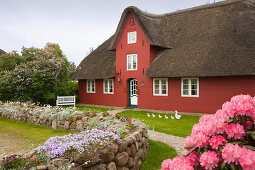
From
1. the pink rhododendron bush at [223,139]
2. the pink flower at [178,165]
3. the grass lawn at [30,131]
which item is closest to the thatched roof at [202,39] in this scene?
the grass lawn at [30,131]

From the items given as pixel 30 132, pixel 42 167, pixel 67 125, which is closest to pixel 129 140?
pixel 42 167

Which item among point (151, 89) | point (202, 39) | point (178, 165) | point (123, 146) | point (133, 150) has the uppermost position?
point (202, 39)

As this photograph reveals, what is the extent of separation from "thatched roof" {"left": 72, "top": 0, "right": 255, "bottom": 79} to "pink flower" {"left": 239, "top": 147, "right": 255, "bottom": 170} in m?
11.8

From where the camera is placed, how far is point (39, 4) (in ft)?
37.6

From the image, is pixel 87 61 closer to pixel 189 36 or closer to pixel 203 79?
pixel 189 36

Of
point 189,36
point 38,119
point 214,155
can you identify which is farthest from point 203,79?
point 214,155

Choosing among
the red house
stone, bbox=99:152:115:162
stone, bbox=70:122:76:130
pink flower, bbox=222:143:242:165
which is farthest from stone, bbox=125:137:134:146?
the red house

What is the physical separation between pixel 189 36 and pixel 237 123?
50.0ft

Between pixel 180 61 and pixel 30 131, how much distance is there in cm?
1041

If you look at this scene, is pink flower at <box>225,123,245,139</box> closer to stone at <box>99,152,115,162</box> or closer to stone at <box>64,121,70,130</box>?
stone at <box>99,152,115,162</box>

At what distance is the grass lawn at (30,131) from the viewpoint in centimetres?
761

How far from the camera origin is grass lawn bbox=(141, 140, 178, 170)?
18.8 feet

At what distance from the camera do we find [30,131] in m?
8.78

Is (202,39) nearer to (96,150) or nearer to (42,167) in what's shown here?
(96,150)
